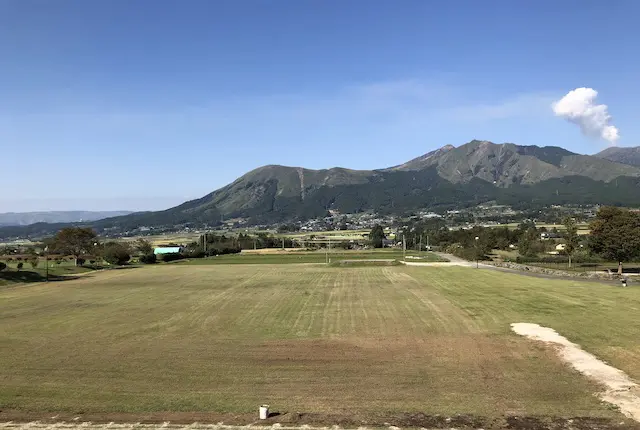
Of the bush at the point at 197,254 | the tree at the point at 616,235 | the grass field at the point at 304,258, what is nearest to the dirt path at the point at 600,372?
the tree at the point at 616,235

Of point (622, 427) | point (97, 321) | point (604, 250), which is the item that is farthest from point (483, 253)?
point (622, 427)

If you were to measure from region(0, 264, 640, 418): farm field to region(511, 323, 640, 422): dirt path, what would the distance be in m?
0.51

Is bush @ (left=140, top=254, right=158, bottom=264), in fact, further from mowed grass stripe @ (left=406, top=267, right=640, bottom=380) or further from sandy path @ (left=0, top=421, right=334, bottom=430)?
sandy path @ (left=0, top=421, right=334, bottom=430)

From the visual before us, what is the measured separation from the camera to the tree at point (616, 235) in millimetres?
58344

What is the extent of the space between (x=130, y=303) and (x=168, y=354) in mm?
19016

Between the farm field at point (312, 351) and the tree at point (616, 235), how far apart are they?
673 inches

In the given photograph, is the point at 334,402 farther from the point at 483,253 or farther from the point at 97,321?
the point at 483,253

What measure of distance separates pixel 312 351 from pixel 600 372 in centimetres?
1158

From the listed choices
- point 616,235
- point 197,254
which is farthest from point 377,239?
point 616,235

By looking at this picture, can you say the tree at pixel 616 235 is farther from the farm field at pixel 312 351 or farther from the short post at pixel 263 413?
the short post at pixel 263 413

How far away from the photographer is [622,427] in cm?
1384

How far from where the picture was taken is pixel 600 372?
19.0 metres

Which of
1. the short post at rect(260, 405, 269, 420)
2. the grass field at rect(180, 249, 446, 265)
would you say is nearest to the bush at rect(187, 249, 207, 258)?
the grass field at rect(180, 249, 446, 265)

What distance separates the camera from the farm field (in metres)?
16.4
